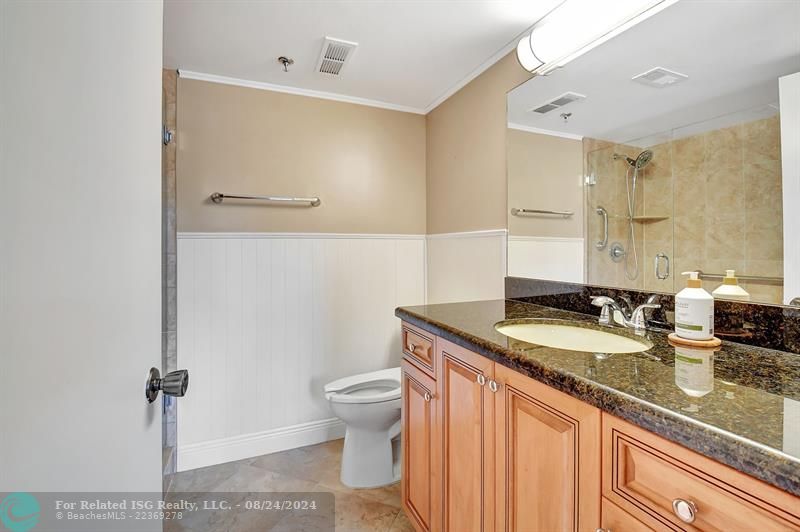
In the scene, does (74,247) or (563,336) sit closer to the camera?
(74,247)

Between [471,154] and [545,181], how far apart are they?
601mm

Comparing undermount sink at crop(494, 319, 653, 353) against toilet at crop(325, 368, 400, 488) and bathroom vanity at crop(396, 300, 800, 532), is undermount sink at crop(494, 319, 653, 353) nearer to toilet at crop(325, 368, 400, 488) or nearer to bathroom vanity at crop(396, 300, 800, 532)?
bathroom vanity at crop(396, 300, 800, 532)

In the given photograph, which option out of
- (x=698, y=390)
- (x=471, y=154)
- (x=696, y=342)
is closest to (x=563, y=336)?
(x=696, y=342)

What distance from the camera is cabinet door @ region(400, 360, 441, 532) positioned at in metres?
1.29

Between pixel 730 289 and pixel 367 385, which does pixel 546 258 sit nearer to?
pixel 730 289

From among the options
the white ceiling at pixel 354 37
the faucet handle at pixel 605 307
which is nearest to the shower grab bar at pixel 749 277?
the faucet handle at pixel 605 307

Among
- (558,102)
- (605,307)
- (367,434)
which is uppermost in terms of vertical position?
(558,102)

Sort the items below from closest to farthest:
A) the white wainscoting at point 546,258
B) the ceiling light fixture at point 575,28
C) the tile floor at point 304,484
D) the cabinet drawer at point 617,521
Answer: the cabinet drawer at point 617,521
the ceiling light fixture at point 575,28
the white wainscoting at point 546,258
the tile floor at point 304,484

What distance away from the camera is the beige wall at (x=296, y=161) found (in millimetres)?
2131

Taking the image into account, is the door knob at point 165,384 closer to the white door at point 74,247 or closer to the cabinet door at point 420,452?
the white door at point 74,247

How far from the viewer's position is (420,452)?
139 centimetres

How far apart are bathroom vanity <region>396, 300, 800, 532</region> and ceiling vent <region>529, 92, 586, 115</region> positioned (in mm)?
914

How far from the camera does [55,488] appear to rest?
388 mm

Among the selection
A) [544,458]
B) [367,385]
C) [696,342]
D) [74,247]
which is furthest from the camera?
[367,385]
